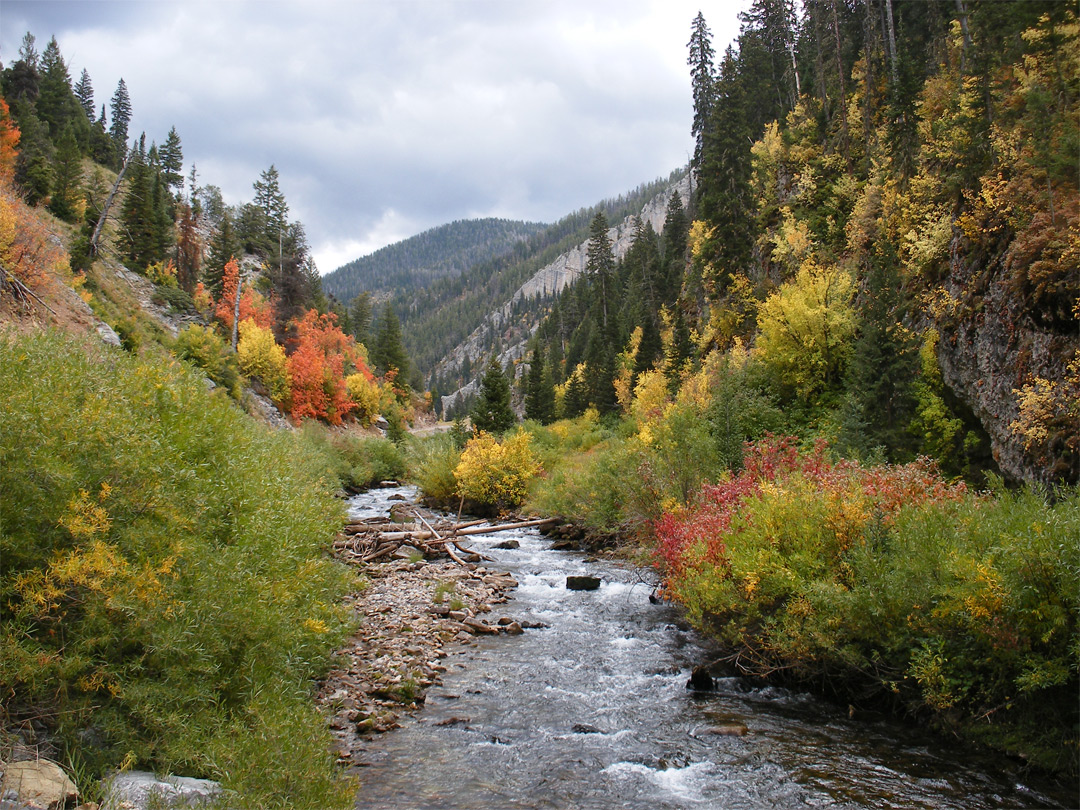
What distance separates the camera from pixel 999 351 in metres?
14.2

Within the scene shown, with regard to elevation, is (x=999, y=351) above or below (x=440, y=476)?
above

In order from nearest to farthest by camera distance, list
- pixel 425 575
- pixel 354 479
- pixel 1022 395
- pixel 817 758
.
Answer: pixel 817 758
pixel 1022 395
pixel 425 575
pixel 354 479

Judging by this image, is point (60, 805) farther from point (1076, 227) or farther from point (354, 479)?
point (354, 479)

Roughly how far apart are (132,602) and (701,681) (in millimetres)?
8127

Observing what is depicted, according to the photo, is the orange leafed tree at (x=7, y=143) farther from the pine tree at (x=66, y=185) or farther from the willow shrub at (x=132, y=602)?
the willow shrub at (x=132, y=602)

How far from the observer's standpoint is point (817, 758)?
7.10m

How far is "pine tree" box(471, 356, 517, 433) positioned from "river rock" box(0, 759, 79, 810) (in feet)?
100

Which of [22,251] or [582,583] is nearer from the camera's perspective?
[582,583]

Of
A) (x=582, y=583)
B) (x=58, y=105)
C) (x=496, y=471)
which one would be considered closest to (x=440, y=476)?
(x=496, y=471)

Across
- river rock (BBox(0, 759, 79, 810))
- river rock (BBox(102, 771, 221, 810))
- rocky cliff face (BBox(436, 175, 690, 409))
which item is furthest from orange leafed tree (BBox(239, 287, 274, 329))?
rocky cliff face (BBox(436, 175, 690, 409))

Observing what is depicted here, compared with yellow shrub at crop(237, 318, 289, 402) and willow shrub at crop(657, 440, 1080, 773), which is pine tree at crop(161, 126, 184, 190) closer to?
yellow shrub at crop(237, 318, 289, 402)

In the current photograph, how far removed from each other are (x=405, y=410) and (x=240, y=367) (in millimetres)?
37569

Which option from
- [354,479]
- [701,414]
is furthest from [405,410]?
[701,414]

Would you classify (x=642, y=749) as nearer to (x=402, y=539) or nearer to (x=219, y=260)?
(x=402, y=539)
